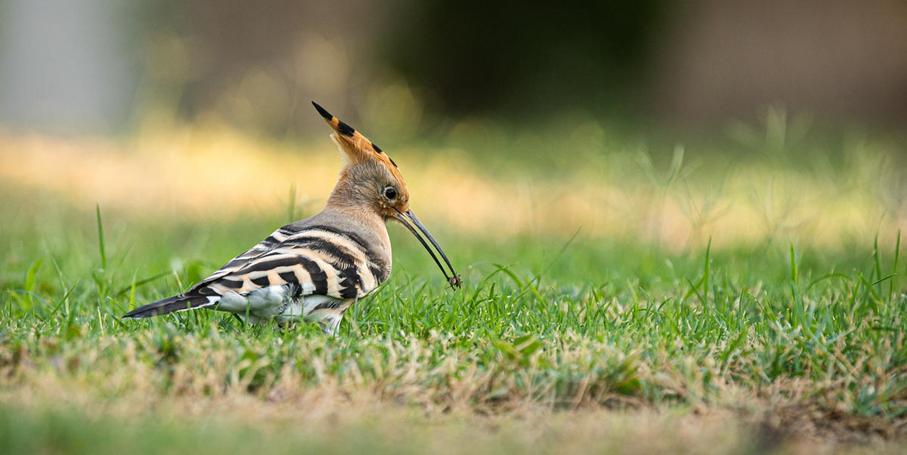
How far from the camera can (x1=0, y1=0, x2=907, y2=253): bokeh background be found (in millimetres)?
7398

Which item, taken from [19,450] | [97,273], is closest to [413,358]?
[19,450]

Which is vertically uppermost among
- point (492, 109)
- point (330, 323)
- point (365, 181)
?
point (492, 109)

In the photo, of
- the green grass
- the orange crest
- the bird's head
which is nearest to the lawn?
the green grass

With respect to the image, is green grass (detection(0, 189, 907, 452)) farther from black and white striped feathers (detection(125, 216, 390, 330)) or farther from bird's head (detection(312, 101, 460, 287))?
bird's head (detection(312, 101, 460, 287))

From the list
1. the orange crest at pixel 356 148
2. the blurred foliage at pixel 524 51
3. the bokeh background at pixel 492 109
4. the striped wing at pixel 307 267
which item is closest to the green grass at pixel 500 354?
the striped wing at pixel 307 267

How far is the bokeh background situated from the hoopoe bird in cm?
72

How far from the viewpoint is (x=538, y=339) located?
3574 mm

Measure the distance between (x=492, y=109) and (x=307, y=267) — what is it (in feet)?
35.1

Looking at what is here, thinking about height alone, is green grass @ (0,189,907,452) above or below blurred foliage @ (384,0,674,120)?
below

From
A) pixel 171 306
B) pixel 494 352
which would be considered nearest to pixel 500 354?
pixel 494 352

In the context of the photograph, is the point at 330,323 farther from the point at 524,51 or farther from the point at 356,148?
the point at 524,51

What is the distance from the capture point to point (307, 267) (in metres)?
3.69

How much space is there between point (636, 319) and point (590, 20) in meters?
10.5

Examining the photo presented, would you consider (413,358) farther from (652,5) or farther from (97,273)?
(652,5)
